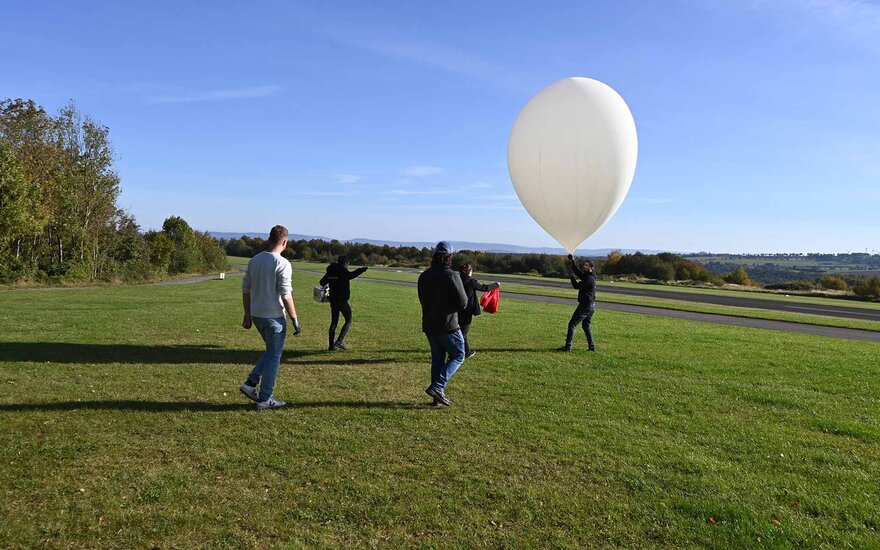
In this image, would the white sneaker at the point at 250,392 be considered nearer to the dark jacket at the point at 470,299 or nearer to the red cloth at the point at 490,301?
the dark jacket at the point at 470,299

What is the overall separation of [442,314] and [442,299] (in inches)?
7.9

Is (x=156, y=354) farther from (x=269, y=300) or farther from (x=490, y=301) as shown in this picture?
(x=490, y=301)

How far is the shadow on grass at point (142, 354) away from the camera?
937 centimetres

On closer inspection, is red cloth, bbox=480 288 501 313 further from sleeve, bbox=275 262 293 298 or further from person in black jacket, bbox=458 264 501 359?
sleeve, bbox=275 262 293 298

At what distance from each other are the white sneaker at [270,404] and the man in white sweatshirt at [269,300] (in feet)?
0.04

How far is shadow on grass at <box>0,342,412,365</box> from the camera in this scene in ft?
30.7

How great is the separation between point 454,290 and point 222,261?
5788 cm

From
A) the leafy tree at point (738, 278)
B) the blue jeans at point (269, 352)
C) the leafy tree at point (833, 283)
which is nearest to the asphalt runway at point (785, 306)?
the leafy tree at point (833, 283)

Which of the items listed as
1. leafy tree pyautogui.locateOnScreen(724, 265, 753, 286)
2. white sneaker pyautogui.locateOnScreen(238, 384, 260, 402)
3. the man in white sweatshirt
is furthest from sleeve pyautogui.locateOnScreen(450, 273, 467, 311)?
leafy tree pyautogui.locateOnScreen(724, 265, 753, 286)

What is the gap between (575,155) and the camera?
33.4 ft

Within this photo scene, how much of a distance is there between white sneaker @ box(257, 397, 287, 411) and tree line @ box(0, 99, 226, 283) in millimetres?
27738

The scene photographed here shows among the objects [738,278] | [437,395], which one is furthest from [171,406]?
[738,278]

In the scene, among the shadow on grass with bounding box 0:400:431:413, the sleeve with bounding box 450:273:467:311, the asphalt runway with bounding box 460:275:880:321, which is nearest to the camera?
the shadow on grass with bounding box 0:400:431:413

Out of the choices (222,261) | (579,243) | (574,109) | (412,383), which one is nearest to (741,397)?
(579,243)
